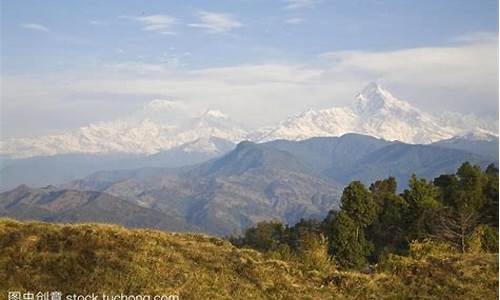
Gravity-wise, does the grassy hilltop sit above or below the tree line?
above

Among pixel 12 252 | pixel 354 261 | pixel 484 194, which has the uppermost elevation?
pixel 12 252

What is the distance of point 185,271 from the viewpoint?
2620 centimetres

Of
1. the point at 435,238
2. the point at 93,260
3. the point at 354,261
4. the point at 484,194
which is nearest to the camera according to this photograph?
the point at 93,260

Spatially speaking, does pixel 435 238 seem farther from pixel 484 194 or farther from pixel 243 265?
pixel 243 265

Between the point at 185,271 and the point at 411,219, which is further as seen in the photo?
the point at 411,219

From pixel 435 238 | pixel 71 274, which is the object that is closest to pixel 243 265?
pixel 71 274

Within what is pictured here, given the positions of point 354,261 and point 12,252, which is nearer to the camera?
point 12,252

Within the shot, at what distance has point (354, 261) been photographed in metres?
67.1

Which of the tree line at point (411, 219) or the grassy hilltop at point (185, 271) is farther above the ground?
the grassy hilltop at point (185, 271)

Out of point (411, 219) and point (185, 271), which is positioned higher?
point (185, 271)

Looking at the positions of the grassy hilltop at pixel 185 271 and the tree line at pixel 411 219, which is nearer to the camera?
the grassy hilltop at pixel 185 271

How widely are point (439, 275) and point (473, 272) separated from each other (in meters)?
1.96

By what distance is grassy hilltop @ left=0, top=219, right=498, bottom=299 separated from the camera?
79.0ft

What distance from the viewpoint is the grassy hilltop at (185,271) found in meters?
24.1
